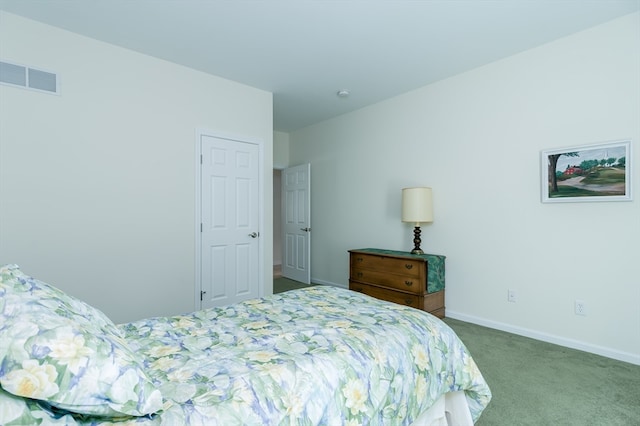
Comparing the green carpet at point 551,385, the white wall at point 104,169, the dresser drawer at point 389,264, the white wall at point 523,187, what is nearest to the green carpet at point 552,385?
the green carpet at point 551,385

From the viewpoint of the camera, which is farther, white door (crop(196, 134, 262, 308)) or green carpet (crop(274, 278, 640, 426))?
white door (crop(196, 134, 262, 308))

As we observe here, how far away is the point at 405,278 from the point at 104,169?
311 cm

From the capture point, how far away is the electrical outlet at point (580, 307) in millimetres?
2744

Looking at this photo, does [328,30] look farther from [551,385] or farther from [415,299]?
[551,385]

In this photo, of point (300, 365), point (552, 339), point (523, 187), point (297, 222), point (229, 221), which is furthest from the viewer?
point (297, 222)

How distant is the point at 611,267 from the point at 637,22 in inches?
75.0

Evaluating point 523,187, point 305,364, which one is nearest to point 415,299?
point 523,187

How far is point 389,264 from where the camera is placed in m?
3.66

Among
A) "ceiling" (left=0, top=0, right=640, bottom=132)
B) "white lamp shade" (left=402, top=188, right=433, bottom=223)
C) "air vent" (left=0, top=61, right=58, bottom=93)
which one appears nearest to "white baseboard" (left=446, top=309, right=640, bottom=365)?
"white lamp shade" (left=402, top=188, right=433, bottom=223)

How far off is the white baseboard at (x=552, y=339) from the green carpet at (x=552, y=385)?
58mm

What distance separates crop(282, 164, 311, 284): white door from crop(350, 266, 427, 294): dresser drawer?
1.49 meters

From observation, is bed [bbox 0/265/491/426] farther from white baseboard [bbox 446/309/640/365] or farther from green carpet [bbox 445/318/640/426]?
white baseboard [bbox 446/309/640/365]

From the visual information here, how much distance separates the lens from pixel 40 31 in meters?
2.63

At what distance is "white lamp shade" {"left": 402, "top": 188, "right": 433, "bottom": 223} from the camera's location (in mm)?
3580
